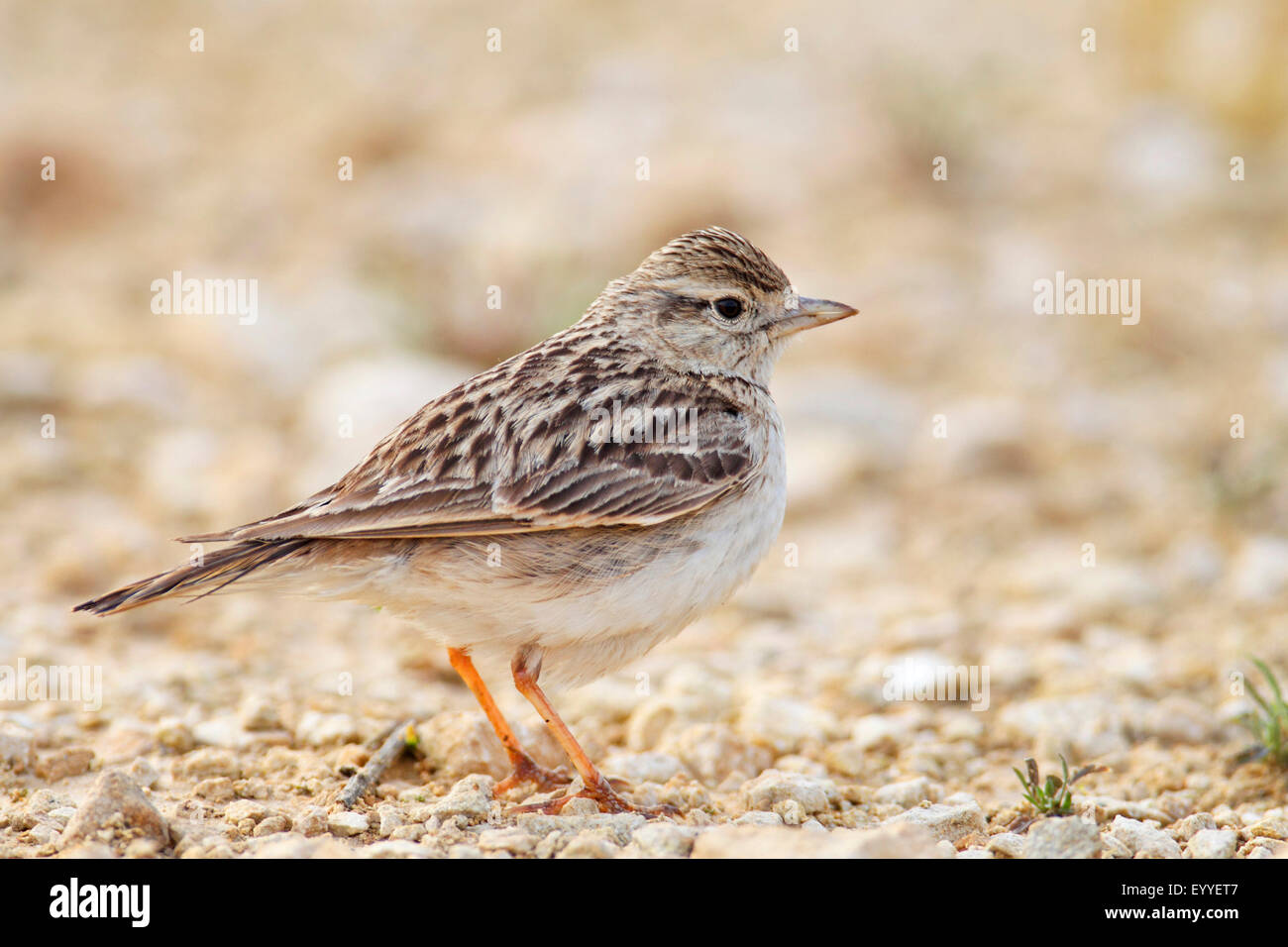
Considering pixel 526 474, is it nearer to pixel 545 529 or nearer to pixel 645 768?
pixel 545 529

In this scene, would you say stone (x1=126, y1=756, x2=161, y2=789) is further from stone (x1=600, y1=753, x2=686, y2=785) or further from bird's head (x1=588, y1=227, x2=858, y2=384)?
bird's head (x1=588, y1=227, x2=858, y2=384)

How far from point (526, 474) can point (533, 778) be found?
3.85 feet

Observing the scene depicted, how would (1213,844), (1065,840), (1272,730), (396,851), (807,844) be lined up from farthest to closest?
(1272,730) < (1213,844) < (1065,840) < (396,851) < (807,844)

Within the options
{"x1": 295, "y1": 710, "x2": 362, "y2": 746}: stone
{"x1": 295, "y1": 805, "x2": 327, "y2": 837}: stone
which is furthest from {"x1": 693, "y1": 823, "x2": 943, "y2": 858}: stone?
{"x1": 295, "y1": 710, "x2": 362, "y2": 746}: stone

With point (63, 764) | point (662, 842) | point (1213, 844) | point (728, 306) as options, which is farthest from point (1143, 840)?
point (63, 764)

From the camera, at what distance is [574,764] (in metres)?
4.93

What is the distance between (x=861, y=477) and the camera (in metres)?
8.66

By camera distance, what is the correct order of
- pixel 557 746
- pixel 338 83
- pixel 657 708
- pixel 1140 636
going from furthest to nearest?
pixel 338 83, pixel 1140 636, pixel 657 708, pixel 557 746

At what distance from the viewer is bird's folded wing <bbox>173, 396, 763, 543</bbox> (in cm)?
471

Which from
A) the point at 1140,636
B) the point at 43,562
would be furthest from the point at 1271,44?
the point at 43,562

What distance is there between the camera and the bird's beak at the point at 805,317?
574 centimetres

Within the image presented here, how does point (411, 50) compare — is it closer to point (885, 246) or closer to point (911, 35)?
point (911, 35)

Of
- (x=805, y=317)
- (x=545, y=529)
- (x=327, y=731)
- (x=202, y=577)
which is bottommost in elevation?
(x=327, y=731)

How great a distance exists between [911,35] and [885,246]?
5182 mm
